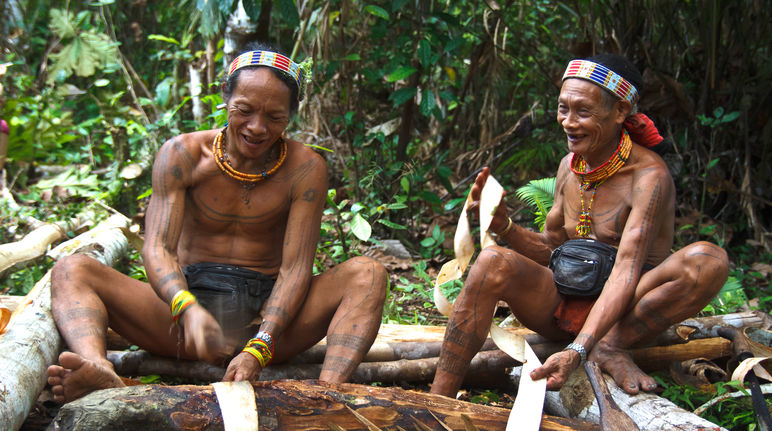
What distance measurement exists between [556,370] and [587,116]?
1177 mm

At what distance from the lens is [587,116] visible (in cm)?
310

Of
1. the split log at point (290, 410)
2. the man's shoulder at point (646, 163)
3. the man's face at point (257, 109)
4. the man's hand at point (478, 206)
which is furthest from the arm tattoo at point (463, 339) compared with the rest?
the man's face at point (257, 109)

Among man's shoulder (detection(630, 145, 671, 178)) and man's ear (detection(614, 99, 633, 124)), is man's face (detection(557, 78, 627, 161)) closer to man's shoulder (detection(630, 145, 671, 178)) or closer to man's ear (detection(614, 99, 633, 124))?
man's ear (detection(614, 99, 633, 124))

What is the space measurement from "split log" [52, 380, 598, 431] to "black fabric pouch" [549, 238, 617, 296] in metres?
0.76

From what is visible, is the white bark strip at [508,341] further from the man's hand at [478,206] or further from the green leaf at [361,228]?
the green leaf at [361,228]

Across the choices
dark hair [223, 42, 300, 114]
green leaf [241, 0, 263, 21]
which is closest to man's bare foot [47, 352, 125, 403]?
dark hair [223, 42, 300, 114]

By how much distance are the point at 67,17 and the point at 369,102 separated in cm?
375

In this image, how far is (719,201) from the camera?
20.3ft

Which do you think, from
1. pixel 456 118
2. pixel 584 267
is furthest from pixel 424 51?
pixel 584 267

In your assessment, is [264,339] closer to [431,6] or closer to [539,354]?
[539,354]

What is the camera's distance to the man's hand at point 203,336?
8.20ft

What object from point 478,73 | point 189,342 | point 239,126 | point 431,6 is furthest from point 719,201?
point 189,342

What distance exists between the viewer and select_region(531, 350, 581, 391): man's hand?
261 centimetres

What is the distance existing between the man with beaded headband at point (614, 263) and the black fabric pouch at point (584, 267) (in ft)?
0.18
